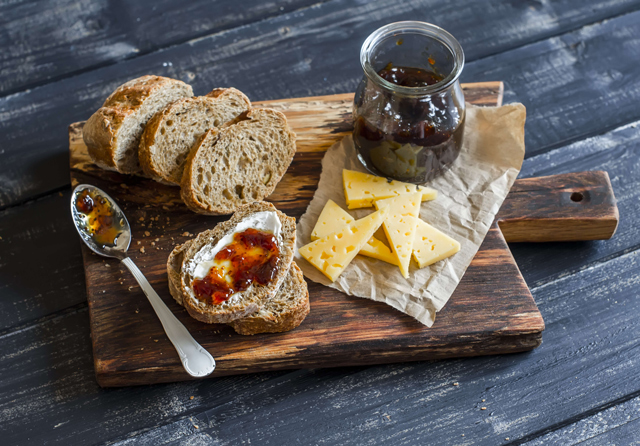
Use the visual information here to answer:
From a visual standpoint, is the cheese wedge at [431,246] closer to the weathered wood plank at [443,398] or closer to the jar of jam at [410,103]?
the jar of jam at [410,103]

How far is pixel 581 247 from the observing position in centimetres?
301

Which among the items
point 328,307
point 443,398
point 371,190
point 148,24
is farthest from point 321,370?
point 148,24

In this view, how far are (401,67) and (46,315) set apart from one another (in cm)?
200

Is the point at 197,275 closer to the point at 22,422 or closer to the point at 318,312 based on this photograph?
the point at 318,312

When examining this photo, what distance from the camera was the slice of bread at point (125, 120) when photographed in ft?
9.08

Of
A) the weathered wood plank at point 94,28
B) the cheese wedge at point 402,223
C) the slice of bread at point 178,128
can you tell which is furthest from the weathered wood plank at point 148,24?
the cheese wedge at point 402,223

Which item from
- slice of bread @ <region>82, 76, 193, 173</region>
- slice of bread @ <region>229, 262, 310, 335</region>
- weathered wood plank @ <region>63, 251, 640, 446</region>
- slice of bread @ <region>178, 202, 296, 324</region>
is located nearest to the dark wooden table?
weathered wood plank @ <region>63, 251, 640, 446</region>

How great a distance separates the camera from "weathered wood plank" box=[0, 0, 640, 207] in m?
3.41

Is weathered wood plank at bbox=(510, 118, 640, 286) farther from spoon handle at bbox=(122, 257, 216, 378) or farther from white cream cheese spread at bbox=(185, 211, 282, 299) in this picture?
spoon handle at bbox=(122, 257, 216, 378)

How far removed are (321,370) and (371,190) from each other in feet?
2.85

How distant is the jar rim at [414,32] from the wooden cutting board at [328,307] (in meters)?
0.62

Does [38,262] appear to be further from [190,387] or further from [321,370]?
[321,370]

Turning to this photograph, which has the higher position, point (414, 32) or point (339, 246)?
point (414, 32)

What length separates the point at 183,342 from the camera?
2529 mm
